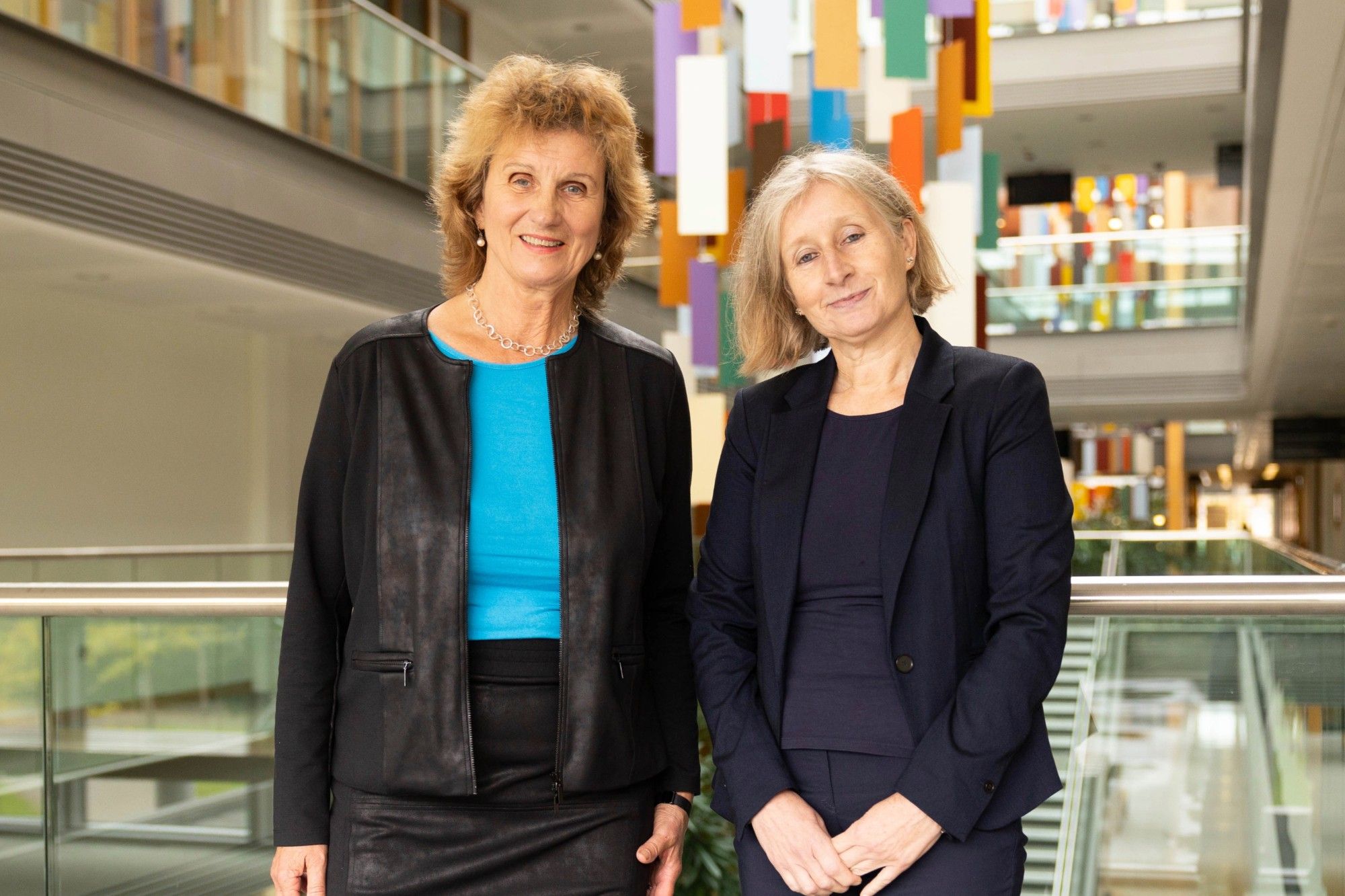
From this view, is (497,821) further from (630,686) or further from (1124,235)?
(1124,235)

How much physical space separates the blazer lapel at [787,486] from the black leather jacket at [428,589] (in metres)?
0.17

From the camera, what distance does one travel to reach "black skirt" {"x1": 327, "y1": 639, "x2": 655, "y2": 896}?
1820 mm

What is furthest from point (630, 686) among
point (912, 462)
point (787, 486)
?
point (912, 462)

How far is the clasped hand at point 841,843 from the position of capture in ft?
5.57

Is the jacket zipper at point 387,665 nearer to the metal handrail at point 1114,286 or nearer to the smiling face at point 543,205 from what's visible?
the smiling face at point 543,205

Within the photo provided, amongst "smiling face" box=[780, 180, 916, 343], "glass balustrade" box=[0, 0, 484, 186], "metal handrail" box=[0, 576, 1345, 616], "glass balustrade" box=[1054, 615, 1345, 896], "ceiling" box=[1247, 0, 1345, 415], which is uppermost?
"glass balustrade" box=[0, 0, 484, 186]

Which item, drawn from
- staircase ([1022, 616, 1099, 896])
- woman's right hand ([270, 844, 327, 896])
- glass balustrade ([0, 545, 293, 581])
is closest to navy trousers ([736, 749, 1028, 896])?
woman's right hand ([270, 844, 327, 896])

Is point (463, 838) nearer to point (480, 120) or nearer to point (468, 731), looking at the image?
point (468, 731)

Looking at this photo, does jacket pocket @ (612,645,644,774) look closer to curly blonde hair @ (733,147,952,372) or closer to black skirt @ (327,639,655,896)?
black skirt @ (327,639,655,896)

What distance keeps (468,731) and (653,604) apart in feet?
1.20

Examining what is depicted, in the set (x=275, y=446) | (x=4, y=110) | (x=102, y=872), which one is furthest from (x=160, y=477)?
(x=102, y=872)

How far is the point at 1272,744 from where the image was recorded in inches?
111

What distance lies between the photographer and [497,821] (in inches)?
72.1

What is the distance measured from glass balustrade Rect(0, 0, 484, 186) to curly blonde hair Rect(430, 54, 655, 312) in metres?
6.01
